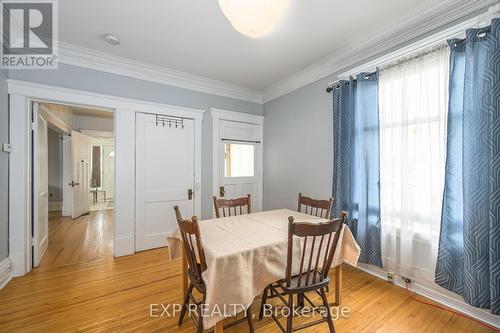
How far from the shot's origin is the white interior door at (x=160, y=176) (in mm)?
3168

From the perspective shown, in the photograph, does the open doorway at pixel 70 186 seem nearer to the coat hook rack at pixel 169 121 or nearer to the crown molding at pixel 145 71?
the crown molding at pixel 145 71

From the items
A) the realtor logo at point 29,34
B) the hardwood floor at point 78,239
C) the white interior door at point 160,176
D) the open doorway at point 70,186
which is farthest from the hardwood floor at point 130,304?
the realtor logo at point 29,34

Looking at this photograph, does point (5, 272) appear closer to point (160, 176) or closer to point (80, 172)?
point (160, 176)

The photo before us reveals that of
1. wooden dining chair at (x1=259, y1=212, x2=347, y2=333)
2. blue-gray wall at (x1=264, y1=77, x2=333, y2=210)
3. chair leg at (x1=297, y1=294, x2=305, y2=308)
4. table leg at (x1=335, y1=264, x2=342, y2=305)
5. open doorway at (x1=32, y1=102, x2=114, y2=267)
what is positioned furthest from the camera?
blue-gray wall at (x1=264, y1=77, x2=333, y2=210)

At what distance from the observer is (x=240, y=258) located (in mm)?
1410

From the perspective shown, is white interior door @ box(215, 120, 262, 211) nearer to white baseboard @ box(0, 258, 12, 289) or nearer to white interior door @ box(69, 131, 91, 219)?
white baseboard @ box(0, 258, 12, 289)

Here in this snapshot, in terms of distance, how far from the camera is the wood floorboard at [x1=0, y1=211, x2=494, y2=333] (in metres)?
1.69

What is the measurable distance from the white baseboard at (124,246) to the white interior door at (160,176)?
0.07 m

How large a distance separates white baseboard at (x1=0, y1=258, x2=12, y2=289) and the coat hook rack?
227cm

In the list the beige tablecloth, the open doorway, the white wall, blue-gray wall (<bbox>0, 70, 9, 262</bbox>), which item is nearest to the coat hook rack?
the open doorway

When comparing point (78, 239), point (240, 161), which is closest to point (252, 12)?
point (240, 161)

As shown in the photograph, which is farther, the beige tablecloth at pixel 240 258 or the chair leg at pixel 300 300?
the chair leg at pixel 300 300

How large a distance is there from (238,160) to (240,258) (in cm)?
279

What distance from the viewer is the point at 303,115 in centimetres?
338
